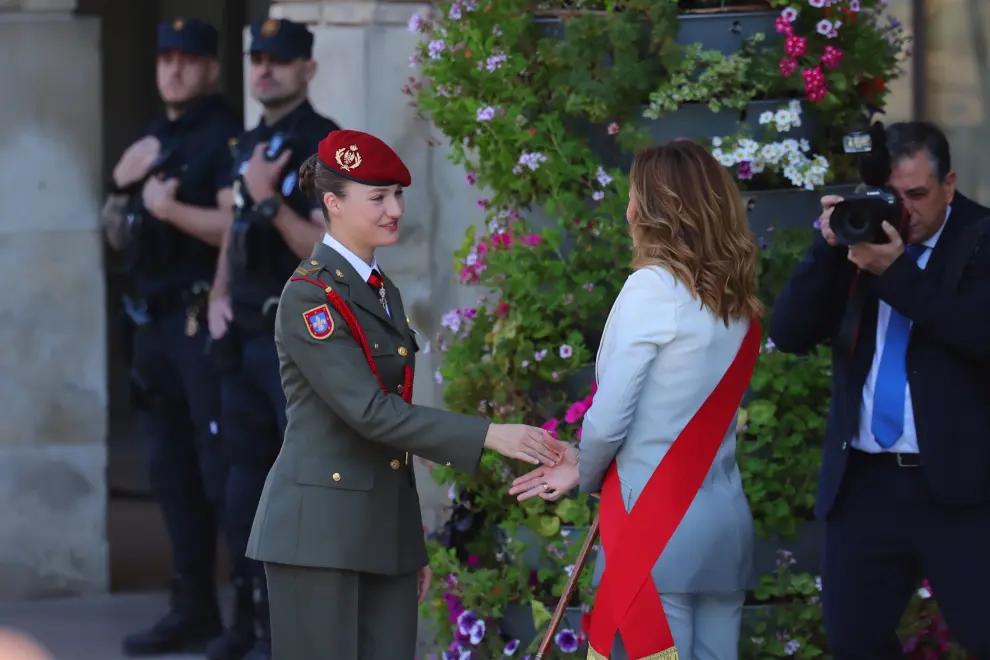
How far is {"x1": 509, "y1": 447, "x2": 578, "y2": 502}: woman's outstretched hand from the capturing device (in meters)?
3.55

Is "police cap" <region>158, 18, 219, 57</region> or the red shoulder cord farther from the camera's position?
"police cap" <region>158, 18, 219, 57</region>

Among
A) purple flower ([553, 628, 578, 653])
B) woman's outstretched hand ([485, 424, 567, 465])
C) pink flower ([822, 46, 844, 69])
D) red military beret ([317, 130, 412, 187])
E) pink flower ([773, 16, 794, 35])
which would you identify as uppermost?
pink flower ([773, 16, 794, 35])

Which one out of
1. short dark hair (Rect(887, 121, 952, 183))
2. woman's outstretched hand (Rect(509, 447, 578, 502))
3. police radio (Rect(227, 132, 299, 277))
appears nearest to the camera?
woman's outstretched hand (Rect(509, 447, 578, 502))

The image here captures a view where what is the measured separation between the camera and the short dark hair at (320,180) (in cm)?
334

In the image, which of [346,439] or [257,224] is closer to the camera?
[346,439]

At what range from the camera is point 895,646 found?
389 centimetres

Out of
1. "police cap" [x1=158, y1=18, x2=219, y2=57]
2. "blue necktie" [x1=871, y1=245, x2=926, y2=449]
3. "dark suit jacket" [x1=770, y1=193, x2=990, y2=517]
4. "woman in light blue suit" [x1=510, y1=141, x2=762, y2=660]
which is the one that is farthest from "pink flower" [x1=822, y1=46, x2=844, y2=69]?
"police cap" [x1=158, y1=18, x2=219, y2=57]

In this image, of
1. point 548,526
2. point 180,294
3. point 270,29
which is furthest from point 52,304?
Answer: point 548,526

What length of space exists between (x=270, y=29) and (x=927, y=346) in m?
2.45

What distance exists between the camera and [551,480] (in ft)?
11.7

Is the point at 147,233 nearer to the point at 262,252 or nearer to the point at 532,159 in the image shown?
the point at 262,252

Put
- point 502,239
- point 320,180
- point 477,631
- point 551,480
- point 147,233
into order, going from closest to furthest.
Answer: point 320,180 → point 551,480 → point 477,631 → point 502,239 → point 147,233

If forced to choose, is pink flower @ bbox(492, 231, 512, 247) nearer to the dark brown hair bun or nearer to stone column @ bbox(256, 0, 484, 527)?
stone column @ bbox(256, 0, 484, 527)

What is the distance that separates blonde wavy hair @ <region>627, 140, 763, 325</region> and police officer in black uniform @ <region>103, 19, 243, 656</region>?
97.7 inches
